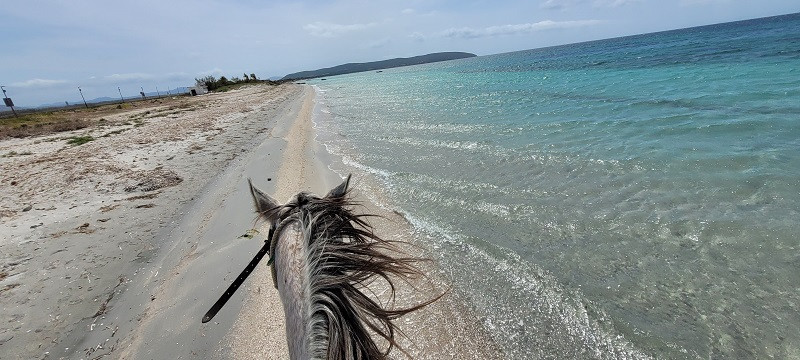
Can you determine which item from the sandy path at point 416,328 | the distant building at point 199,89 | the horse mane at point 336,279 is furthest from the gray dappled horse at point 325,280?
the distant building at point 199,89

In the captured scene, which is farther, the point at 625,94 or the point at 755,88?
the point at 625,94

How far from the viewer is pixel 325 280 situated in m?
1.41

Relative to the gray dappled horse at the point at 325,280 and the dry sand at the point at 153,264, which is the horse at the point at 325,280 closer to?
the gray dappled horse at the point at 325,280

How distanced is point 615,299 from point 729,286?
3.62ft

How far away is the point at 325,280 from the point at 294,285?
153 mm

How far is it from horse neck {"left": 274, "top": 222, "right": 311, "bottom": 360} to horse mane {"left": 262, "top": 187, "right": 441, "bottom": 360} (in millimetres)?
23

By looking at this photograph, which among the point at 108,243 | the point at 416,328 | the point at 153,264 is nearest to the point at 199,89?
the point at 108,243

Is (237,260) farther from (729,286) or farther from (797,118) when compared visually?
(797,118)

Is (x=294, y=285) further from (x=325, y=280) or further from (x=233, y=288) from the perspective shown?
(x=233, y=288)

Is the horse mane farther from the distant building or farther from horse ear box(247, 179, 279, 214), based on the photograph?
the distant building

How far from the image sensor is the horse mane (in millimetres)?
1239

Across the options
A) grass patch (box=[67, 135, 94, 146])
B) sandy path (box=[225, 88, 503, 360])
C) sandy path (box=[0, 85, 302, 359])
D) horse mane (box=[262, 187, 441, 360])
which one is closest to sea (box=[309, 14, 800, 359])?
sandy path (box=[225, 88, 503, 360])

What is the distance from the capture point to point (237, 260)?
515 cm

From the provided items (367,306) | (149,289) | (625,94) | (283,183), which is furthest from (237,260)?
(625,94)
